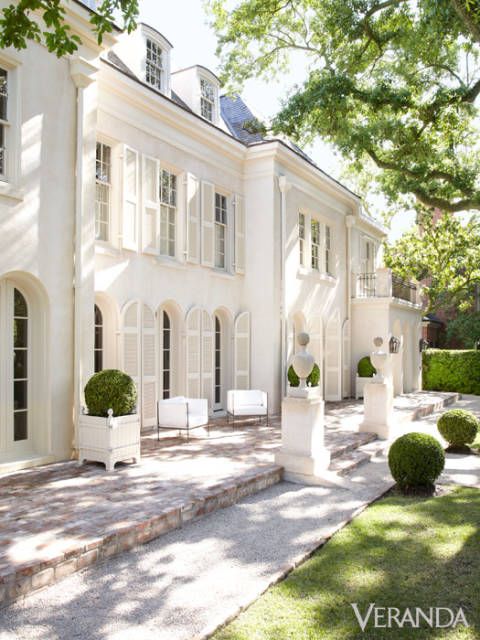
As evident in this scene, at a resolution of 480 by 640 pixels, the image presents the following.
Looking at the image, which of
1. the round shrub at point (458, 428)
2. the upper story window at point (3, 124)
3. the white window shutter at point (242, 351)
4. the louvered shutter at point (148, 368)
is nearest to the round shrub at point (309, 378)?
the white window shutter at point (242, 351)

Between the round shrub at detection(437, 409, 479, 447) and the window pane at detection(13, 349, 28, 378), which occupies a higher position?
the window pane at detection(13, 349, 28, 378)

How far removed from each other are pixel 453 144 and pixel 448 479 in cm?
973

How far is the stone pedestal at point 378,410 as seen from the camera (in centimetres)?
1146

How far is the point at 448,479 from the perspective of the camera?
8625mm

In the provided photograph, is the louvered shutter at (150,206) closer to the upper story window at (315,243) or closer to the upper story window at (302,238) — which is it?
the upper story window at (302,238)

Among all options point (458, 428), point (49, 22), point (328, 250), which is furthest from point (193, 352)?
point (49, 22)

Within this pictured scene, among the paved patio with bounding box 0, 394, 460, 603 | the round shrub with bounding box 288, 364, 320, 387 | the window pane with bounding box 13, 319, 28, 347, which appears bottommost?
the paved patio with bounding box 0, 394, 460, 603

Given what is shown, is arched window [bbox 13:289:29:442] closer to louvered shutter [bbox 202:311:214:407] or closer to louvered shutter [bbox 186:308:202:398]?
louvered shutter [bbox 186:308:202:398]

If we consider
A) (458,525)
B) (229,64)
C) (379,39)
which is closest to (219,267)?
(229,64)

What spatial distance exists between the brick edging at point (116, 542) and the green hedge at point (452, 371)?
18.1 metres

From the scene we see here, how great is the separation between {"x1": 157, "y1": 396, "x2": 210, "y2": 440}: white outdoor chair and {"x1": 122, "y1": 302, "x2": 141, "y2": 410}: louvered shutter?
0.63 meters

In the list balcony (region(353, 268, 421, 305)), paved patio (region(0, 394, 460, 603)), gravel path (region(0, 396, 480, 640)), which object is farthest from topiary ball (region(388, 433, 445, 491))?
balcony (region(353, 268, 421, 305))

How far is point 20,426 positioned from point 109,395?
1369 millimetres

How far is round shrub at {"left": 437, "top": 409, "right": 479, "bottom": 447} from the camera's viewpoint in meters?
10.7
